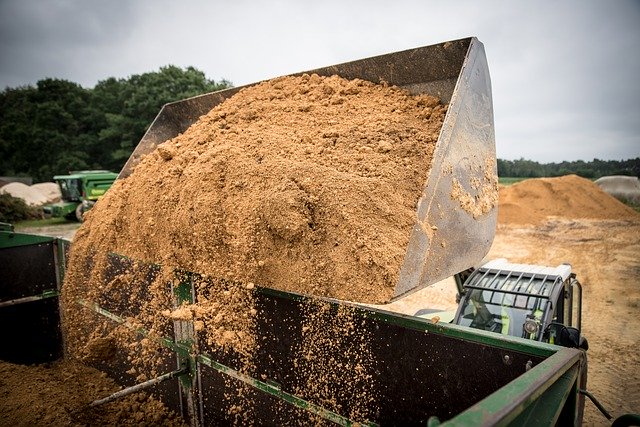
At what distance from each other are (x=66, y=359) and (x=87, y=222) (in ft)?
5.16

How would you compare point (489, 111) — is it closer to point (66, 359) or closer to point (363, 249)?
point (363, 249)

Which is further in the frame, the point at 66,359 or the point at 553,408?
the point at 66,359

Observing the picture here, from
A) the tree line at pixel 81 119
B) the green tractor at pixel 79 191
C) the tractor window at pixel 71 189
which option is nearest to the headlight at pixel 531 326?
the green tractor at pixel 79 191

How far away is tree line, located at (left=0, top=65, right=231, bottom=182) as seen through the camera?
28.3 metres

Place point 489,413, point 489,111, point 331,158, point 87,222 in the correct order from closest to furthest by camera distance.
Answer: point 489,413
point 331,158
point 489,111
point 87,222

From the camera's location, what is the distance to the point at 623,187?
22203 millimetres

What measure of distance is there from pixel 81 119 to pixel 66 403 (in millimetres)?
39646

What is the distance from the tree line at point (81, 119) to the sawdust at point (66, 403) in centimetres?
2724

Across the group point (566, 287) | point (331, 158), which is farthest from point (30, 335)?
point (566, 287)

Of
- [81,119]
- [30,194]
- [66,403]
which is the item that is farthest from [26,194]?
[66,403]

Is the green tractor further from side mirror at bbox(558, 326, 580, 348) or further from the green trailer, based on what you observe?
side mirror at bbox(558, 326, 580, 348)

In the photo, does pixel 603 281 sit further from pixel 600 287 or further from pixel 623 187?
pixel 623 187

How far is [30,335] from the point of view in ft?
11.7

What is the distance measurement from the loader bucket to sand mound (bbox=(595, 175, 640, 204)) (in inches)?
976
